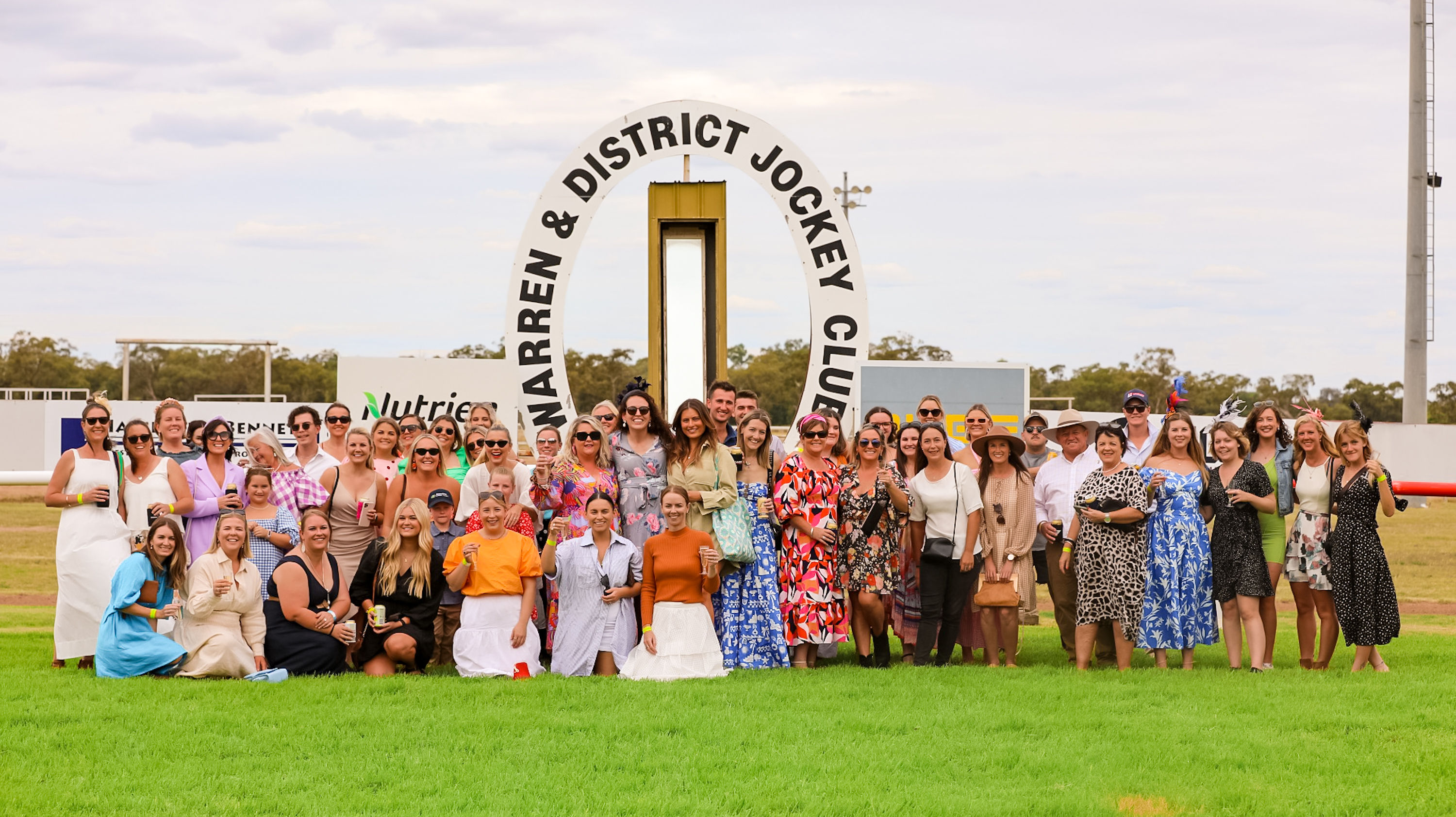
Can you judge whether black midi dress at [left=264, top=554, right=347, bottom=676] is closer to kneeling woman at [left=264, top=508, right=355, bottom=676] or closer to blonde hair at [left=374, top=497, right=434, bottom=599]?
kneeling woman at [left=264, top=508, right=355, bottom=676]

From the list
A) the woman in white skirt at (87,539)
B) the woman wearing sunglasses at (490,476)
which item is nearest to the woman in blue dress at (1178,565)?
the woman wearing sunglasses at (490,476)

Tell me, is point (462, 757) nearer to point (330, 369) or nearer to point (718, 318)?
point (718, 318)

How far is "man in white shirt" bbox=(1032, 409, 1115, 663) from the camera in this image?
345 inches

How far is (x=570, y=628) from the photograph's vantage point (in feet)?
26.6

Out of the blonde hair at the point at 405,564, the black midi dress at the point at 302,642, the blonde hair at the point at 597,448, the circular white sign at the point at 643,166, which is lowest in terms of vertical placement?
the black midi dress at the point at 302,642

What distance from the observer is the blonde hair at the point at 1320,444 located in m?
8.27

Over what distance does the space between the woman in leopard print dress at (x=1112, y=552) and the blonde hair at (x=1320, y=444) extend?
1096mm

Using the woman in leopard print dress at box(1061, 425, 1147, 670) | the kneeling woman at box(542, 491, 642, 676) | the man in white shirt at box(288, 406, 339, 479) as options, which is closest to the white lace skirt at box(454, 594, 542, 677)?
the kneeling woman at box(542, 491, 642, 676)

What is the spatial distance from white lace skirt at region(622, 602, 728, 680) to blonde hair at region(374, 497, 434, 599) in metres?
1.32

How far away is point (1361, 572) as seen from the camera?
26.7ft

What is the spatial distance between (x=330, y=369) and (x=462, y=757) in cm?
4824

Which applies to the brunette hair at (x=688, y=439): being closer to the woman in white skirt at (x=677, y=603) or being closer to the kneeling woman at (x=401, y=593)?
the woman in white skirt at (x=677, y=603)

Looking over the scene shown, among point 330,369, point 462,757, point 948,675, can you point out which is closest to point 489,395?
point 948,675

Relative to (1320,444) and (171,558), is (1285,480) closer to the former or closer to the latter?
(1320,444)
